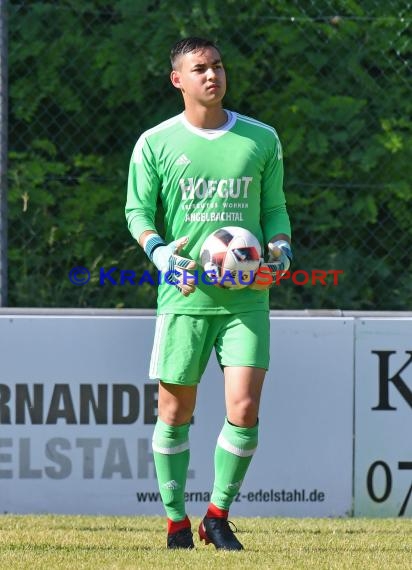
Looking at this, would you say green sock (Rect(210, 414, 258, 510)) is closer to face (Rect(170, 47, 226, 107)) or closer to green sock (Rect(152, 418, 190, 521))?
green sock (Rect(152, 418, 190, 521))

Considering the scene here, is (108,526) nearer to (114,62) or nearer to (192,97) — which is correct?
(192,97)

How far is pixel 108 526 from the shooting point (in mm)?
6387

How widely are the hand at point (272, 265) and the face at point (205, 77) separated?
27.0 inches

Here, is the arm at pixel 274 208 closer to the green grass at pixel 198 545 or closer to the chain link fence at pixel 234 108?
the green grass at pixel 198 545

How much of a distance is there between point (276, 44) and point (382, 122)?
33.0 inches

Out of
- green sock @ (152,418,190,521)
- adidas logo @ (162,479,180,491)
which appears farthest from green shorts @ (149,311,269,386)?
adidas logo @ (162,479,180,491)

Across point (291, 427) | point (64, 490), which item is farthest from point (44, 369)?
point (291, 427)

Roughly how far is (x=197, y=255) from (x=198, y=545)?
1.32 meters

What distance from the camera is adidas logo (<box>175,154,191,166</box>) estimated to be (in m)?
5.34

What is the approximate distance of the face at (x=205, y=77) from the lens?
5.31 meters

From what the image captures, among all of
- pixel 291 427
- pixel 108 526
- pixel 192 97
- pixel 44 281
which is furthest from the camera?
pixel 44 281

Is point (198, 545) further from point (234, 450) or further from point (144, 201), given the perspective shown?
point (144, 201)

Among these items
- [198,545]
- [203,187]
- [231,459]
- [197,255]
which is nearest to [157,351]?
[197,255]

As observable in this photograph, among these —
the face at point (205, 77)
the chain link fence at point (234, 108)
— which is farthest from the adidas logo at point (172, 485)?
the chain link fence at point (234, 108)
